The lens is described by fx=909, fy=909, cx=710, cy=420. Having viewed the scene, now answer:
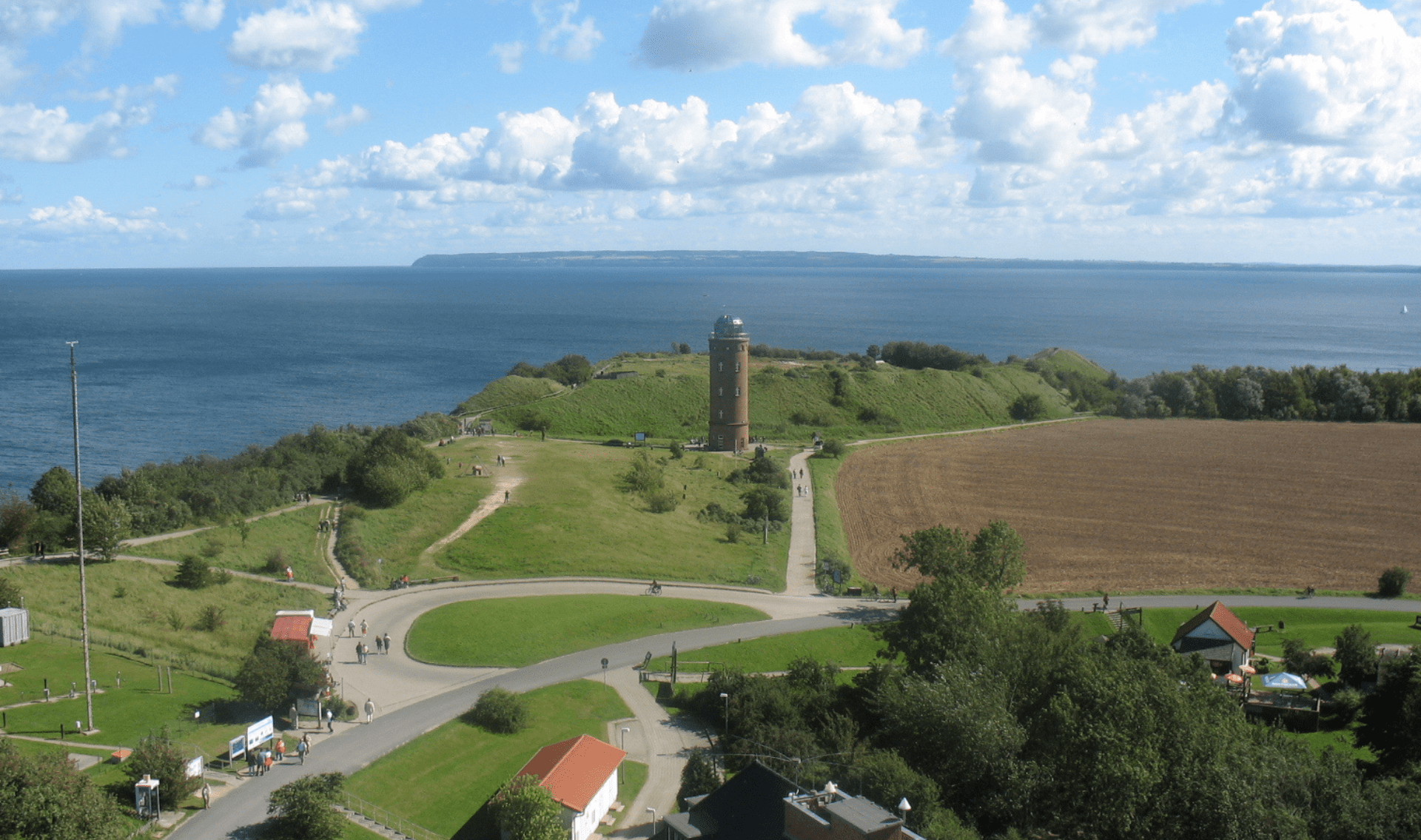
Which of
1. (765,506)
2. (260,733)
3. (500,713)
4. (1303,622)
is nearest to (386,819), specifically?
(260,733)

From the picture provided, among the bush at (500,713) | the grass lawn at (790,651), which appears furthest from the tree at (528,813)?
the grass lawn at (790,651)

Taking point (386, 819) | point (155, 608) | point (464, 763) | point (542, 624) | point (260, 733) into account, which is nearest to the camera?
point (386, 819)

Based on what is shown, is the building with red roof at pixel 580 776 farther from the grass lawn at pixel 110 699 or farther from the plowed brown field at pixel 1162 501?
the plowed brown field at pixel 1162 501

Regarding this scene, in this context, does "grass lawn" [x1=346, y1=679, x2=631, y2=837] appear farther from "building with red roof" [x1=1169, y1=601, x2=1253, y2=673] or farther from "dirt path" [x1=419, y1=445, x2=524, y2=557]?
"building with red roof" [x1=1169, y1=601, x2=1253, y2=673]

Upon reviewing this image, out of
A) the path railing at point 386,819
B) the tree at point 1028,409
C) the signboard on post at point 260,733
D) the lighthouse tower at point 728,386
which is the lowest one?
the path railing at point 386,819

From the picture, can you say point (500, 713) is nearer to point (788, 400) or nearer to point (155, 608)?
point (155, 608)

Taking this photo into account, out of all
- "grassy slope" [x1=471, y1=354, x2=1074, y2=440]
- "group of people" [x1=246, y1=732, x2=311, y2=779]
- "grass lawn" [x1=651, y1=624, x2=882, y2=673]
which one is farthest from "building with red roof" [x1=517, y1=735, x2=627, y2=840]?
"grassy slope" [x1=471, y1=354, x2=1074, y2=440]
